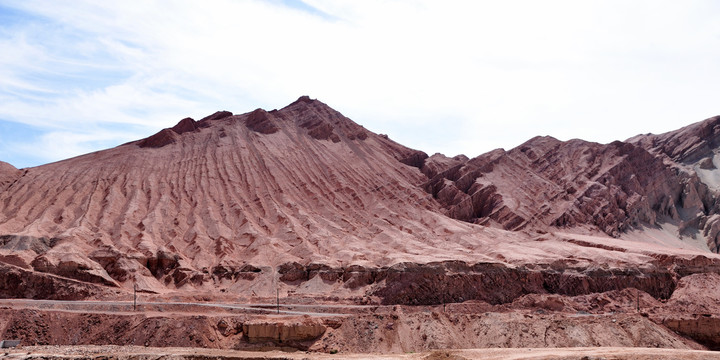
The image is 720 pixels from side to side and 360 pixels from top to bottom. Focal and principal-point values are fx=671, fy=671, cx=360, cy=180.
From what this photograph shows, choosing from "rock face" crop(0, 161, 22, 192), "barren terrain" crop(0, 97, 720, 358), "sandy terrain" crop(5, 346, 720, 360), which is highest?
"rock face" crop(0, 161, 22, 192)

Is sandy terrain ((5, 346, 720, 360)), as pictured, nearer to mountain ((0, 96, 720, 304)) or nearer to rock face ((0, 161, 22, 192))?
mountain ((0, 96, 720, 304))

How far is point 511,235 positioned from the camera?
104 meters

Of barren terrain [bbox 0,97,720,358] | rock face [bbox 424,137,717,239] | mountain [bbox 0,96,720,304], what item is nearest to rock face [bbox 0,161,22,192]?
mountain [bbox 0,96,720,304]

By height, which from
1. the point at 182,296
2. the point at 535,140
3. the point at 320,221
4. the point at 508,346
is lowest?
the point at 508,346

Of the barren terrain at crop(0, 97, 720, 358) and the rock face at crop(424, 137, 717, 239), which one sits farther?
the rock face at crop(424, 137, 717, 239)

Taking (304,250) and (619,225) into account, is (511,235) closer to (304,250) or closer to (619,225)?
(619,225)

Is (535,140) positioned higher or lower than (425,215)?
higher

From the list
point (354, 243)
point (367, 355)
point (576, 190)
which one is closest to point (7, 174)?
point (354, 243)

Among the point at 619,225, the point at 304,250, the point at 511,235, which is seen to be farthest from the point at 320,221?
the point at 619,225

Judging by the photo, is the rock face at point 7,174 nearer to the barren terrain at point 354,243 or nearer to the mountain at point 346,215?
the mountain at point 346,215

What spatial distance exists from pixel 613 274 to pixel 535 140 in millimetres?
76095

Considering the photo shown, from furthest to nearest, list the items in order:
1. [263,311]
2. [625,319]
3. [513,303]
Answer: [513,303] → [263,311] → [625,319]

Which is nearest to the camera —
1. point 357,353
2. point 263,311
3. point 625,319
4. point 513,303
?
point 357,353

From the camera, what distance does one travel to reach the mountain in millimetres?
73938
